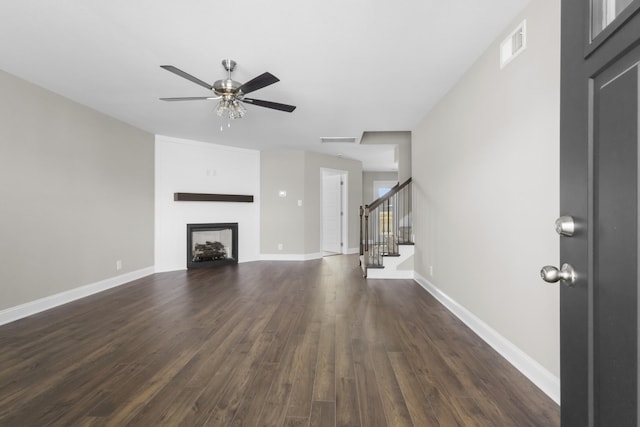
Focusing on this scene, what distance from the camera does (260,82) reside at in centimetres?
246

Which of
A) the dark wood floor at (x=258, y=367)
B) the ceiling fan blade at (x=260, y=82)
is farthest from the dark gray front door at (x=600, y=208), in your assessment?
the ceiling fan blade at (x=260, y=82)

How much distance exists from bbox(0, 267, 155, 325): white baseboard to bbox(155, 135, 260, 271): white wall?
0.80 m

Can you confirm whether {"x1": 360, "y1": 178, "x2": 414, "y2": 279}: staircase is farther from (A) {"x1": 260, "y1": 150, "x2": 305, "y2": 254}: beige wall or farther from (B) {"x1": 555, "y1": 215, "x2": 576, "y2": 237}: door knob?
(B) {"x1": 555, "y1": 215, "x2": 576, "y2": 237}: door knob

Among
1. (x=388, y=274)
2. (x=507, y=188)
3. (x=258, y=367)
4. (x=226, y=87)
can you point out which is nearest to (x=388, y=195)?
(x=388, y=274)

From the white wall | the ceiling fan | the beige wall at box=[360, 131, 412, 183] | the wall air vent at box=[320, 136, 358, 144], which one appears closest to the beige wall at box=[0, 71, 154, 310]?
the white wall

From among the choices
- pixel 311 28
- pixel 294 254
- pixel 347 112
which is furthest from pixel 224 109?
pixel 294 254

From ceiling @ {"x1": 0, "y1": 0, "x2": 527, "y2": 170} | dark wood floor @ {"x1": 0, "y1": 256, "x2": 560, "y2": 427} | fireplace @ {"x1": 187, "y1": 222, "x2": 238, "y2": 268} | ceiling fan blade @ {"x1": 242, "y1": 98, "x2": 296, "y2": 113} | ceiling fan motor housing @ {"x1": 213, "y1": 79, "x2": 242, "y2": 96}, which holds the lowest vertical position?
dark wood floor @ {"x1": 0, "y1": 256, "x2": 560, "y2": 427}

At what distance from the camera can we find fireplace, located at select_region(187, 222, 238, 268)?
5438 millimetres

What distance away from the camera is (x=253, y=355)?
2.12m

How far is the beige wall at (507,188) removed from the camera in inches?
66.4

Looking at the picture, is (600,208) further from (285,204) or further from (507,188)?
(285,204)

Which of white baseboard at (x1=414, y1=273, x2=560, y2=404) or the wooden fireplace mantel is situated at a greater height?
the wooden fireplace mantel

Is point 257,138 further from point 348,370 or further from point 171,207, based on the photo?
point 348,370

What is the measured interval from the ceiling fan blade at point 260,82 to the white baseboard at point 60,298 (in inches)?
126
